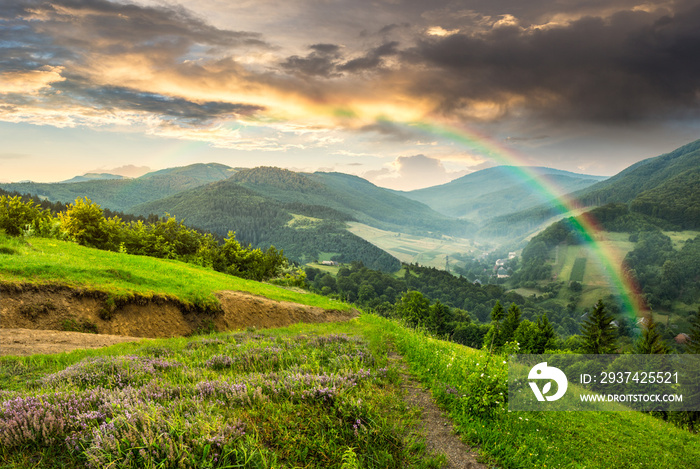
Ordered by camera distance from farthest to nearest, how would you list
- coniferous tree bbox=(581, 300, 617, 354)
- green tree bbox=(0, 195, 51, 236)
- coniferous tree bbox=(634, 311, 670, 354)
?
coniferous tree bbox=(581, 300, 617, 354) < coniferous tree bbox=(634, 311, 670, 354) < green tree bbox=(0, 195, 51, 236)

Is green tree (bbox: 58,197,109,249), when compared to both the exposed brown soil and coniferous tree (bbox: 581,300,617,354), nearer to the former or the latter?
the exposed brown soil

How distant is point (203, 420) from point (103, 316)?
50.1ft

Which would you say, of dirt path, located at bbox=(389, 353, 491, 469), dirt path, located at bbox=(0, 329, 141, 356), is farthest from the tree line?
dirt path, located at bbox=(389, 353, 491, 469)

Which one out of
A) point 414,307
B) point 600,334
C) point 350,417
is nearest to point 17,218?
point 350,417

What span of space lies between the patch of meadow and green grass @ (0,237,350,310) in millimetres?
10065

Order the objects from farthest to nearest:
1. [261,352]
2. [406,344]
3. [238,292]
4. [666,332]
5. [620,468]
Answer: [666,332] → [238,292] → [406,344] → [261,352] → [620,468]

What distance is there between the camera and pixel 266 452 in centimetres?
435

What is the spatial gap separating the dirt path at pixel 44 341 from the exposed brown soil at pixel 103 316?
2 cm

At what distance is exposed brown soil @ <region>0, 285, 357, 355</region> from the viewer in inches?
539

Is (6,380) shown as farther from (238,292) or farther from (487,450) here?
(238,292)

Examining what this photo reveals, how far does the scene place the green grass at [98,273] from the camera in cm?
1577

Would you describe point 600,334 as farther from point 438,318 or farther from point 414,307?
point 414,307

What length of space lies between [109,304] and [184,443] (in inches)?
622

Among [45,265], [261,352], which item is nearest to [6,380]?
[261,352]
